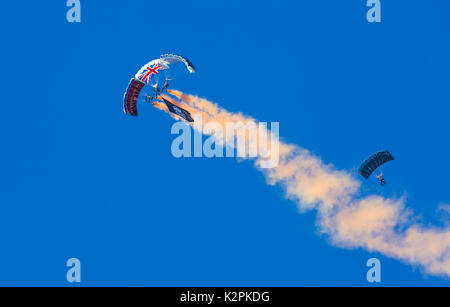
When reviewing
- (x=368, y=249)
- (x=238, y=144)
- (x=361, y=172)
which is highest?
(x=238, y=144)

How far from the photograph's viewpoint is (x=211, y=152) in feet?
261

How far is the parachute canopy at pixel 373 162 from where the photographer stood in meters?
72.3

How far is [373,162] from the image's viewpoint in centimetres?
7262

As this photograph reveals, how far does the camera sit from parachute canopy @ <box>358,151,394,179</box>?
7231cm

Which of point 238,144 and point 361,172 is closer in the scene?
point 361,172
